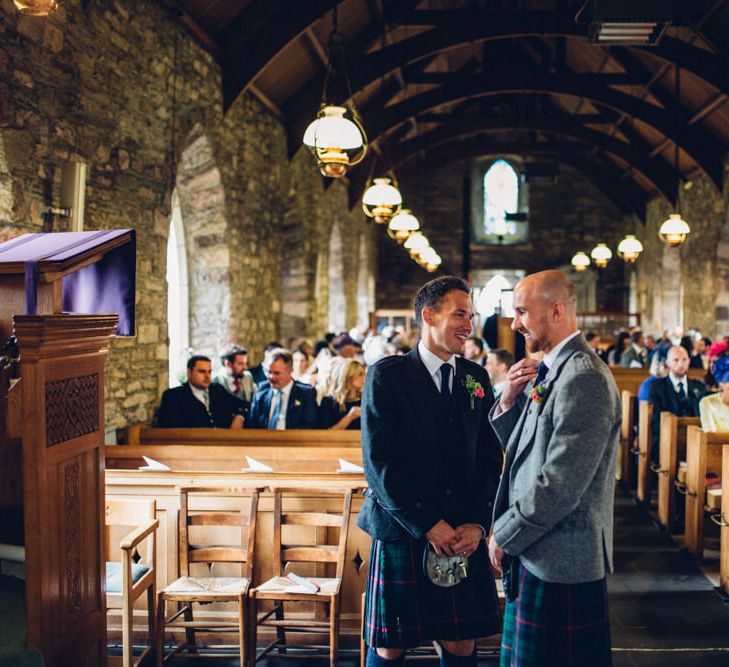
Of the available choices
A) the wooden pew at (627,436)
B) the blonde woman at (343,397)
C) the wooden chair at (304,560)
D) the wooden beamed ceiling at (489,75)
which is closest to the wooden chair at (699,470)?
the wooden pew at (627,436)

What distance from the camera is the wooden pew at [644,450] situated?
6.43m

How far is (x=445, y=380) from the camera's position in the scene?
2.59 metres

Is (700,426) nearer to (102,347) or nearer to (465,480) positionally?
(465,480)

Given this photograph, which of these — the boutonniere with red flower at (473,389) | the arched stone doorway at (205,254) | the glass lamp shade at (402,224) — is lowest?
the boutonniere with red flower at (473,389)

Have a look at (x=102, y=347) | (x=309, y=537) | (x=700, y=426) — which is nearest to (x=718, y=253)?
(x=700, y=426)

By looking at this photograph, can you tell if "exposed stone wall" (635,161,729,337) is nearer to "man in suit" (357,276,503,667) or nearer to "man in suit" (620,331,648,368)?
"man in suit" (620,331,648,368)

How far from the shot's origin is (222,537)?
3.86 m

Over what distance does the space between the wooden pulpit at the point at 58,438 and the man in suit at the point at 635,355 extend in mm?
9442

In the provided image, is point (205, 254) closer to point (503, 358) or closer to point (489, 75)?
point (503, 358)

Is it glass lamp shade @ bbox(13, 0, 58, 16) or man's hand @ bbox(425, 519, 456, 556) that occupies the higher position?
glass lamp shade @ bbox(13, 0, 58, 16)

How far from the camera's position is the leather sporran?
2.47 meters

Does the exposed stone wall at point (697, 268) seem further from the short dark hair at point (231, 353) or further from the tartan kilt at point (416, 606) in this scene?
the tartan kilt at point (416, 606)

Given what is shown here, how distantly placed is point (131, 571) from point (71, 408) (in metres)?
1.09

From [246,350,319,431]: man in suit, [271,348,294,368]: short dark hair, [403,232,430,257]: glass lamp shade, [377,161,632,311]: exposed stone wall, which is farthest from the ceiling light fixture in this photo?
[377,161,632,311]: exposed stone wall
